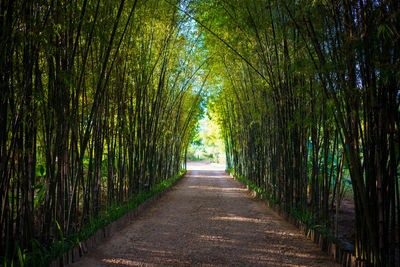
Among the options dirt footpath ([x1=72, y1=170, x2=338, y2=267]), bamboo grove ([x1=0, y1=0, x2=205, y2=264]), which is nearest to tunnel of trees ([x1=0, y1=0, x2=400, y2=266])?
bamboo grove ([x1=0, y1=0, x2=205, y2=264])

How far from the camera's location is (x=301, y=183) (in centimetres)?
331

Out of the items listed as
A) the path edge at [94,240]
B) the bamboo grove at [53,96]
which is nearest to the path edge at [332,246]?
the path edge at [94,240]

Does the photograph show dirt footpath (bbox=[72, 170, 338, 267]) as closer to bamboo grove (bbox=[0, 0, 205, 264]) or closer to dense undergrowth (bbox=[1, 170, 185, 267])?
dense undergrowth (bbox=[1, 170, 185, 267])

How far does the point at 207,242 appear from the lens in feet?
8.89

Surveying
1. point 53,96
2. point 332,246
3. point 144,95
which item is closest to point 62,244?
point 53,96

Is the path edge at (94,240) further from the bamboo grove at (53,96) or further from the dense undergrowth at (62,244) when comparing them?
the bamboo grove at (53,96)

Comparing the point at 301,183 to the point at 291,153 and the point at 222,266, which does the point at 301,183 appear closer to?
the point at 291,153

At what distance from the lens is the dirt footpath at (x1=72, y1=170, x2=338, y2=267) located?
7.36 ft

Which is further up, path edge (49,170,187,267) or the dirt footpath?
path edge (49,170,187,267)

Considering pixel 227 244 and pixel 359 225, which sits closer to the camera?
pixel 359 225

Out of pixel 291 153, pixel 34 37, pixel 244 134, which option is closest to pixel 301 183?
pixel 291 153

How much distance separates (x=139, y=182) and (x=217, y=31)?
2928 mm

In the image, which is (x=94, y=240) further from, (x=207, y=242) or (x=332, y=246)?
(x=332, y=246)

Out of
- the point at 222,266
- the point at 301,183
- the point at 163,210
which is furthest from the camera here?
the point at 163,210
